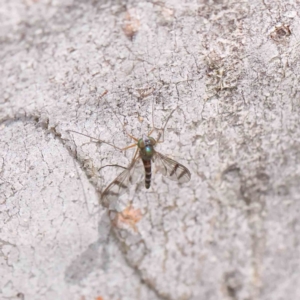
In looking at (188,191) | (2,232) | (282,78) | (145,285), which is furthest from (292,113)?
(2,232)

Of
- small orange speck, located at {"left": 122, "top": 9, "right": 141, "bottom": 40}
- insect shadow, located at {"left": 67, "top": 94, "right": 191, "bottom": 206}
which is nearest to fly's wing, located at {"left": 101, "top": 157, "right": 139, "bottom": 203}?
insect shadow, located at {"left": 67, "top": 94, "right": 191, "bottom": 206}

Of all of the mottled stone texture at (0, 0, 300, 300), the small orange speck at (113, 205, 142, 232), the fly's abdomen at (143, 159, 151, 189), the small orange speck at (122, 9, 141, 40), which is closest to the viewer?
the mottled stone texture at (0, 0, 300, 300)

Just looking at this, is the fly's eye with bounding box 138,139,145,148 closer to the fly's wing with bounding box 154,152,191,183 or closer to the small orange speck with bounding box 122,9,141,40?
the fly's wing with bounding box 154,152,191,183

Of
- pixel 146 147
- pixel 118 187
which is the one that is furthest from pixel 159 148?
pixel 118 187

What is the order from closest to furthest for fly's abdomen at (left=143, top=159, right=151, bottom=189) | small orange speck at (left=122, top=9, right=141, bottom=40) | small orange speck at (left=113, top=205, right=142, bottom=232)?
small orange speck at (left=113, top=205, right=142, bottom=232)
fly's abdomen at (left=143, top=159, right=151, bottom=189)
small orange speck at (left=122, top=9, right=141, bottom=40)

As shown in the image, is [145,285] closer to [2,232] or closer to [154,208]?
[154,208]

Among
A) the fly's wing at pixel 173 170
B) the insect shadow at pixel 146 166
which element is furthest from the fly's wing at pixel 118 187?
the fly's wing at pixel 173 170

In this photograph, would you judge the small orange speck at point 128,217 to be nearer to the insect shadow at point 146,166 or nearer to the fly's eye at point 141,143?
the insect shadow at point 146,166
